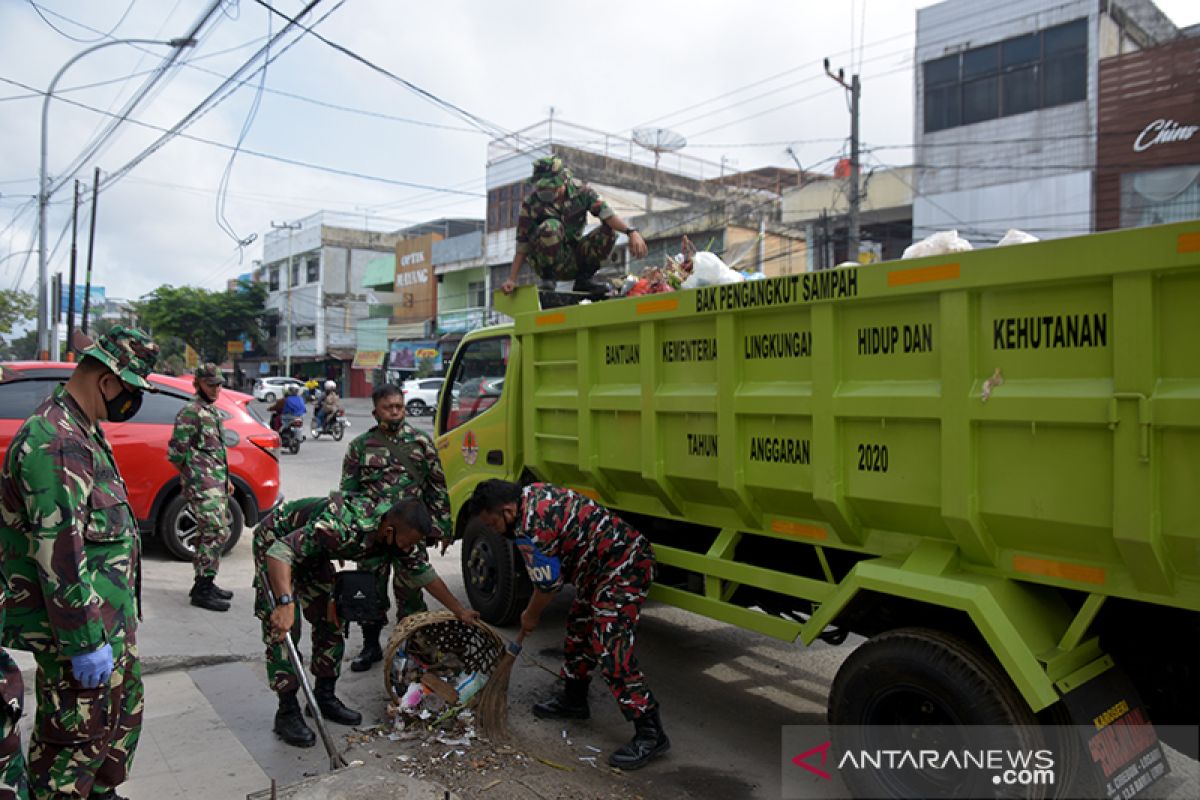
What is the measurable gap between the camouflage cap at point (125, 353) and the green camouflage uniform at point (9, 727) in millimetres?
769

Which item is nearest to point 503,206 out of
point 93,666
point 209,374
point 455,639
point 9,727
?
point 209,374

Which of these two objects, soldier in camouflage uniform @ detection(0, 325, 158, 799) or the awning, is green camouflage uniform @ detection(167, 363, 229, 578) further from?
the awning

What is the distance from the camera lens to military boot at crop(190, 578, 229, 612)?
19.1 ft

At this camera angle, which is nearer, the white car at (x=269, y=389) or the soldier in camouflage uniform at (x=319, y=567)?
the soldier in camouflage uniform at (x=319, y=567)

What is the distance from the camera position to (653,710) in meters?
3.70

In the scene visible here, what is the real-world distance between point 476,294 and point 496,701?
3193 centimetres

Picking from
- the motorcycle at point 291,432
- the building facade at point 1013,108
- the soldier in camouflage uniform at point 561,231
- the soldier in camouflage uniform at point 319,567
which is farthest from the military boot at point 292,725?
the building facade at point 1013,108

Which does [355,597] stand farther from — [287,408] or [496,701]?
[287,408]

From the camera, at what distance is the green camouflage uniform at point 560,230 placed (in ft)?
19.4

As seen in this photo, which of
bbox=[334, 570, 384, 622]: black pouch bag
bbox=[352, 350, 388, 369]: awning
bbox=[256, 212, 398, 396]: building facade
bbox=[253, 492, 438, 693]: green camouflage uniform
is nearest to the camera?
bbox=[253, 492, 438, 693]: green camouflage uniform

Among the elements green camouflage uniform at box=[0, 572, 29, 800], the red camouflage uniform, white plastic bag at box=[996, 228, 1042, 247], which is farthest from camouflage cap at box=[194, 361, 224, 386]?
white plastic bag at box=[996, 228, 1042, 247]

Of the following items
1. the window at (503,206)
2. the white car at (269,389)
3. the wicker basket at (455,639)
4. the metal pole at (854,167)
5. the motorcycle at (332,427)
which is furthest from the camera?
the white car at (269,389)

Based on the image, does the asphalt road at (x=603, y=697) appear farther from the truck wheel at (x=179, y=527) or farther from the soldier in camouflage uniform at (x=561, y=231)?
the soldier in camouflage uniform at (x=561, y=231)

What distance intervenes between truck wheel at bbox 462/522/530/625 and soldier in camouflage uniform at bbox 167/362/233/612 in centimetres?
185
